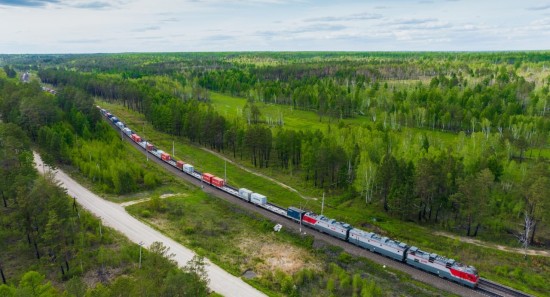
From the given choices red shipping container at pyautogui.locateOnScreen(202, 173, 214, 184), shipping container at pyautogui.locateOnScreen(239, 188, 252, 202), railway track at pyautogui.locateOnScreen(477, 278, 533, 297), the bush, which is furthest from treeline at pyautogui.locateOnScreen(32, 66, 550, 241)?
the bush

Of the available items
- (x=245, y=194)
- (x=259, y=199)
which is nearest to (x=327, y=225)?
(x=259, y=199)

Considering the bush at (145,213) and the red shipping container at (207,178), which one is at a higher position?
the red shipping container at (207,178)

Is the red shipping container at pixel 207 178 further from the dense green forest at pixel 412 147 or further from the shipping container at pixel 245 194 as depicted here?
the dense green forest at pixel 412 147

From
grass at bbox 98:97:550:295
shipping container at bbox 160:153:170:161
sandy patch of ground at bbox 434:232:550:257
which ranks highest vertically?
shipping container at bbox 160:153:170:161

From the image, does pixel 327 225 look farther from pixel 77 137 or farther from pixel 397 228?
pixel 77 137

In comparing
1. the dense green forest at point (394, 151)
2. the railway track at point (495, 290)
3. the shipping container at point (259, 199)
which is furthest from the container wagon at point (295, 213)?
the railway track at point (495, 290)

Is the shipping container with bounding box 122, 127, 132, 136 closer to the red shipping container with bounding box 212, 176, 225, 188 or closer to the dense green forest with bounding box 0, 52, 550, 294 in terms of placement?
the dense green forest with bounding box 0, 52, 550, 294
